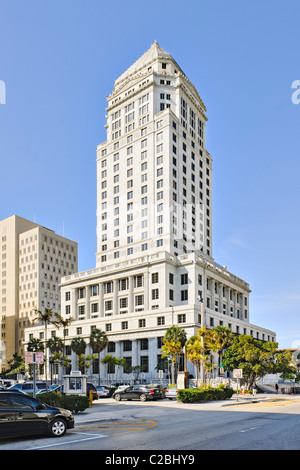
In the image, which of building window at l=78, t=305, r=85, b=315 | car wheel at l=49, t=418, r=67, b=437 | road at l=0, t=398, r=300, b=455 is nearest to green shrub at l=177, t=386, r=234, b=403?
road at l=0, t=398, r=300, b=455

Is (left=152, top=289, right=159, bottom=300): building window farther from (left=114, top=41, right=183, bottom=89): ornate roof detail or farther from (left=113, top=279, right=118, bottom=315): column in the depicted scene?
(left=114, top=41, right=183, bottom=89): ornate roof detail

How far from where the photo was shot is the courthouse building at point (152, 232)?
3297 inches

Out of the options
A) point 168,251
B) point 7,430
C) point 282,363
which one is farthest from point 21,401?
point 168,251

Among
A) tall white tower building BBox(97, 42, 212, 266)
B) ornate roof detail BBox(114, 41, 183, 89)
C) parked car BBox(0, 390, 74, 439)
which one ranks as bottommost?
parked car BBox(0, 390, 74, 439)

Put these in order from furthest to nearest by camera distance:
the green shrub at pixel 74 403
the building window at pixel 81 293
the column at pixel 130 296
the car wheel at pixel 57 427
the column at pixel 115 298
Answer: the building window at pixel 81 293 → the column at pixel 115 298 → the column at pixel 130 296 → the green shrub at pixel 74 403 → the car wheel at pixel 57 427

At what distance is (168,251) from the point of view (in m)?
87.6

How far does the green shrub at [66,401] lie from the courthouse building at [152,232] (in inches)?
1897

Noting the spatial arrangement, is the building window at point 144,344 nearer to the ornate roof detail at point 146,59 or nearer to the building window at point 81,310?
the building window at point 81,310

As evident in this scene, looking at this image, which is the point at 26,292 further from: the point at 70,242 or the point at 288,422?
the point at 288,422

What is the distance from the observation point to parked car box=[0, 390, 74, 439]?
15.5 metres

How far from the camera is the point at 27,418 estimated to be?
15.9 m

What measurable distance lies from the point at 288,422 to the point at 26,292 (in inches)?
4905

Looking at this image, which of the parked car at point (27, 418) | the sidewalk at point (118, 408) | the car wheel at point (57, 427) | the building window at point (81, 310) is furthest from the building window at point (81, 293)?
the car wheel at point (57, 427)

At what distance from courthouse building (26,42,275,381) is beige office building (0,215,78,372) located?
1114 inches
